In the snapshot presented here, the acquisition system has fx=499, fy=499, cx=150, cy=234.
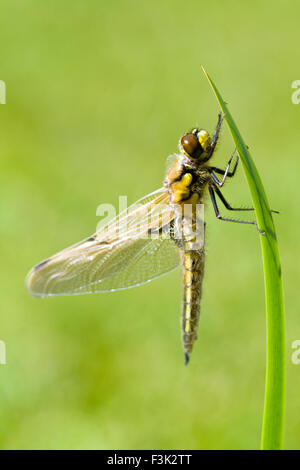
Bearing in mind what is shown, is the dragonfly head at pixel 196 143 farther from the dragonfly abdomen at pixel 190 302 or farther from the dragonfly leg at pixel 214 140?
the dragonfly abdomen at pixel 190 302

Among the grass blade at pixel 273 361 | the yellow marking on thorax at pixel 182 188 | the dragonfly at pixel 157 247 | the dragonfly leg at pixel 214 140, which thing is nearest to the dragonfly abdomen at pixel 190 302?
the dragonfly at pixel 157 247

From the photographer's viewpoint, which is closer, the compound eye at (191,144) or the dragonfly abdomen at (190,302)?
the compound eye at (191,144)

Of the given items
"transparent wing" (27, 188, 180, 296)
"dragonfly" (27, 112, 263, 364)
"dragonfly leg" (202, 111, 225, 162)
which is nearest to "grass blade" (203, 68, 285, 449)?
"dragonfly leg" (202, 111, 225, 162)

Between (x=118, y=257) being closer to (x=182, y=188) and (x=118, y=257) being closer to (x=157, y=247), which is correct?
(x=157, y=247)

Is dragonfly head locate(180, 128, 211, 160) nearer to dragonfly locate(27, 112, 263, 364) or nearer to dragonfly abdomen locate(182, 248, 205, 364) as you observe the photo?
dragonfly locate(27, 112, 263, 364)

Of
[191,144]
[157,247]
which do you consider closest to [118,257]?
[157,247]

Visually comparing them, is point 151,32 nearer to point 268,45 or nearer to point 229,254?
point 268,45

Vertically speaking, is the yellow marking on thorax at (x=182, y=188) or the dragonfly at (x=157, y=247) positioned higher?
the yellow marking on thorax at (x=182, y=188)
